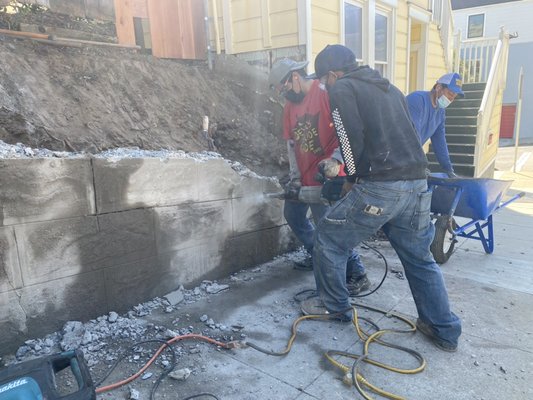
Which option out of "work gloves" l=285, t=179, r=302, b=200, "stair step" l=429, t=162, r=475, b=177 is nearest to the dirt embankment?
"work gloves" l=285, t=179, r=302, b=200

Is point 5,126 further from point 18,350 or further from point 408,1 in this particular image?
point 408,1

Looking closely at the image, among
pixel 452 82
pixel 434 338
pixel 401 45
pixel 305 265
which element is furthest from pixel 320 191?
pixel 401 45

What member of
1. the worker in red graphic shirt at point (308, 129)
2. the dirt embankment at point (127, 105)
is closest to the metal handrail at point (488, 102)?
the dirt embankment at point (127, 105)

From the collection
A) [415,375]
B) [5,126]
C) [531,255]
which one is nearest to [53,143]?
[5,126]

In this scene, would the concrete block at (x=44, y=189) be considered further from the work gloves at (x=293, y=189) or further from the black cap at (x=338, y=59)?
the black cap at (x=338, y=59)

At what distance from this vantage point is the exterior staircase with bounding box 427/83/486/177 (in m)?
8.59

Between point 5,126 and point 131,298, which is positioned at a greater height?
point 5,126

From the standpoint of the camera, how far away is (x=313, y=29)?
580cm

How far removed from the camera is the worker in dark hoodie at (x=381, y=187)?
2.62 m

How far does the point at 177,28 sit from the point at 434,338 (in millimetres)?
5113

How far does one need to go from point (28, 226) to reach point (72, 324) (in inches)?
31.2

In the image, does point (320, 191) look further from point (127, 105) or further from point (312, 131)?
point (127, 105)

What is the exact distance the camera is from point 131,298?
10.8 feet

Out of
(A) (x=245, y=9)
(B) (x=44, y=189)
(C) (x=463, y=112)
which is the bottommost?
(B) (x=44, y=189)
